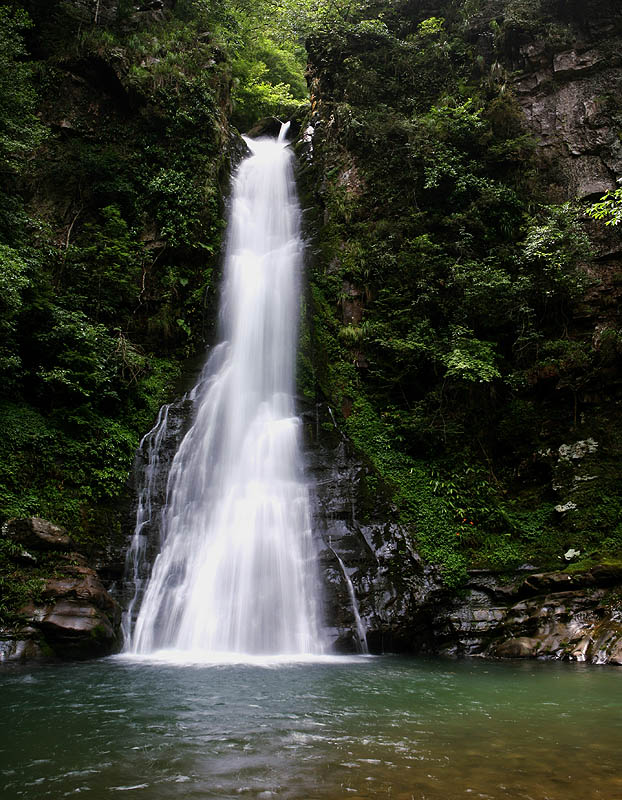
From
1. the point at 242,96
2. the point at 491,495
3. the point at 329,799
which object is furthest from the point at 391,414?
the point at 242,96

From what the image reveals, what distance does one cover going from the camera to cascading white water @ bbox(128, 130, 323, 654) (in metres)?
9.94

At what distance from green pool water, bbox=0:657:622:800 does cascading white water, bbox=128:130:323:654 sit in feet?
7.29

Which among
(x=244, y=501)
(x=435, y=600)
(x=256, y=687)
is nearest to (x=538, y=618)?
(x=435, y=600)

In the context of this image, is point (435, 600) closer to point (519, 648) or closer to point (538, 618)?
point (519, 648)

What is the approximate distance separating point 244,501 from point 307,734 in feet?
24.6

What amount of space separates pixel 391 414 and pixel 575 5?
1645 cm

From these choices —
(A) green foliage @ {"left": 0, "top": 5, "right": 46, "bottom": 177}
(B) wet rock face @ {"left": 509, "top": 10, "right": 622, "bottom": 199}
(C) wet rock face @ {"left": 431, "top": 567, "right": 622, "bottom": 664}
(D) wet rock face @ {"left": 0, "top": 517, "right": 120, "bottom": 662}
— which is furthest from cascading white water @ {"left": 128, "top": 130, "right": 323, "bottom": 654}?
(B) wet rock face @ {"left": 509, "top": 10, "right": 622, "bottom": 199}

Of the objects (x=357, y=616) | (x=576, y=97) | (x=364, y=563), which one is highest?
(x=576, y=97)

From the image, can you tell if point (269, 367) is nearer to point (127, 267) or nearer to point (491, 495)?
point (127, 267)

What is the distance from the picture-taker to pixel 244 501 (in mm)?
11906

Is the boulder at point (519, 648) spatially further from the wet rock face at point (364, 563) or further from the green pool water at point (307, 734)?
the green pool water at point (307, 734)

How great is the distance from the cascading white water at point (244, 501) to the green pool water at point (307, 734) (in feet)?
7.29

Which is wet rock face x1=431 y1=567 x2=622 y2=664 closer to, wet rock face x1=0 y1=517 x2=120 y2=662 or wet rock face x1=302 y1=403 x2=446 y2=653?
wet rock face x1=302 y1=403 x2=446 y2=653

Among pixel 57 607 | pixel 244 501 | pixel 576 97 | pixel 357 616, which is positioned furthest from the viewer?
pixel 576 97
